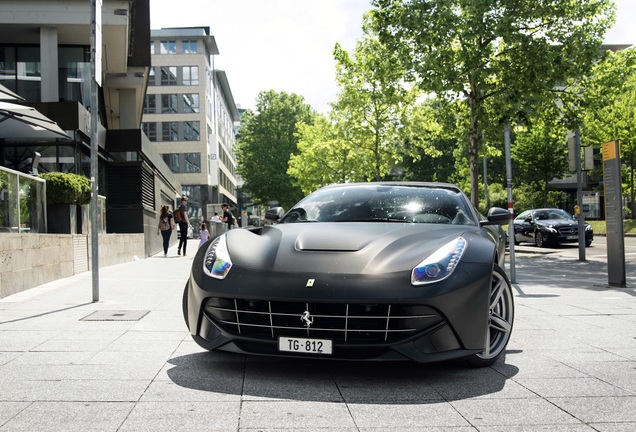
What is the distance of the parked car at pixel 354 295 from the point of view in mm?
4047

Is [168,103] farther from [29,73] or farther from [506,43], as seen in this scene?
[506,43]

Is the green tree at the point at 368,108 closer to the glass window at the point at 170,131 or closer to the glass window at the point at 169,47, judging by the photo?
the glass window at the point at 170,131

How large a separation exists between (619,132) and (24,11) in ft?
102

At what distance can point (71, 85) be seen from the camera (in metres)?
20.6

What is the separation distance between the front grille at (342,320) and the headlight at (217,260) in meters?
0.34

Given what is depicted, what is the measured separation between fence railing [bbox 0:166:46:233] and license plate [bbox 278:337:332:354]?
658cm

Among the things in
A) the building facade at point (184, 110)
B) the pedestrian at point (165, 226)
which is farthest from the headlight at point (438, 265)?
the building facade at point (184, 110)

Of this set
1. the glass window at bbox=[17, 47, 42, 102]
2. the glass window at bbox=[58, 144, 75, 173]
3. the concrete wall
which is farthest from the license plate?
the glass window at bbox=[17, 47, 42, 102]

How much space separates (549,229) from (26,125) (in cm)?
1819

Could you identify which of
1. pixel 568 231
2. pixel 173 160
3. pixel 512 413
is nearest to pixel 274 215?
pixel 512 413

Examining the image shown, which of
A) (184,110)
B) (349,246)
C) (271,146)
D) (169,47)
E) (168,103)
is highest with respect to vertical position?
(169,47)

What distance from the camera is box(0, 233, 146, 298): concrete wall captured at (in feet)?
29.8

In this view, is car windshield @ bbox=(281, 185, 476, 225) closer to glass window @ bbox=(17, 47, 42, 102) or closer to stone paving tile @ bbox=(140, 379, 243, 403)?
stone paving tile @ bbox=(140, 379, 243, 403)

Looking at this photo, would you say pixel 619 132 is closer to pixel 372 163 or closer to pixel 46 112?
pixel 372 163
